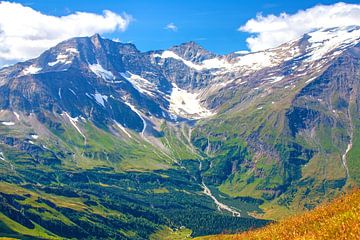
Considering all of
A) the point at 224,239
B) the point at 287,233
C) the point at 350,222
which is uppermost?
the point at 350,222

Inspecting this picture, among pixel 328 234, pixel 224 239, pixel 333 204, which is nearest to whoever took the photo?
pixel 328 234

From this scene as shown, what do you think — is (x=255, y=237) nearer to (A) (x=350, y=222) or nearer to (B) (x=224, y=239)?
(B) (x=224, y=239)

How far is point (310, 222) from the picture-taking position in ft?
139

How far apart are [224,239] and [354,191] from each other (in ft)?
45.8

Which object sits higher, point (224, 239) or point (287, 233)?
point (287, 233)

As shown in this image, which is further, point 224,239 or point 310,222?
point 224,239

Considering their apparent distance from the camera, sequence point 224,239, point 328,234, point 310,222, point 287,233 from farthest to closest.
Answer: point 224,239 → point 310,222 → point 287,233 → point 328,234

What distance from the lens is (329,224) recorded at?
106ft

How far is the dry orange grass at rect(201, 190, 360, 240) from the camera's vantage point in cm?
2835

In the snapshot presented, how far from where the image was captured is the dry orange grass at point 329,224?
1116 inches

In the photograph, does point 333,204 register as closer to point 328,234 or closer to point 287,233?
point 287,233

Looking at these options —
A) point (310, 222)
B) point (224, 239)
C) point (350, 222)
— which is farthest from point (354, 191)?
point (350, 222)

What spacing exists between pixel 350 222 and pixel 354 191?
58.2 ft

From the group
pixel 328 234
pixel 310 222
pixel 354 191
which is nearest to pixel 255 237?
pixel 310 222
